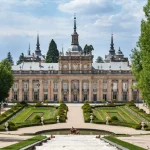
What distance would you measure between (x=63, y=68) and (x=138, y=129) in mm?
52009

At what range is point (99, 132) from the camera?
41.2 meters

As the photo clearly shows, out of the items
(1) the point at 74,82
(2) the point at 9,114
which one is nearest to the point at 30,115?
(2) the point at 9,114

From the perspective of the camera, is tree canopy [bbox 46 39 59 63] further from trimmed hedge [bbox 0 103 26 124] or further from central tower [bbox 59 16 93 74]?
trimmed hedge [bbox 0 103 26 124]

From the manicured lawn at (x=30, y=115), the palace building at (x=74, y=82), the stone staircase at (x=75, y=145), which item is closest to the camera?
the stone staircase at (x=75, y=145)

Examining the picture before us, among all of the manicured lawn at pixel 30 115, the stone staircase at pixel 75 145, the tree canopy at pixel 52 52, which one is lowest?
the stone staircase at pixel 75 145

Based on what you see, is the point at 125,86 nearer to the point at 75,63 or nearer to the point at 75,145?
the point at 75,63

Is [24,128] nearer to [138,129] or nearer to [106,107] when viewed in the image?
[138,129]

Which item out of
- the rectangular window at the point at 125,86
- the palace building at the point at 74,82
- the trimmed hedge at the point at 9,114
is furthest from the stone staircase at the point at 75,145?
the rectangular window at the point at 125,86

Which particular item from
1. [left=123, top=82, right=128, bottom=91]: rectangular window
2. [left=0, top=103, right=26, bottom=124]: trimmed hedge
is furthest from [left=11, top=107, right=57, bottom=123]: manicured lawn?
[left=123, top=82, right=128, bottom=91]: rectangular window

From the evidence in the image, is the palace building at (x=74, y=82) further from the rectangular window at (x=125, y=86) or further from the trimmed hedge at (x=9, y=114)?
the trimmed hedge at (x=9, y=114)

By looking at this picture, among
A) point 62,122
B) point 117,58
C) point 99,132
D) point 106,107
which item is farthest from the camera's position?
point 117,58

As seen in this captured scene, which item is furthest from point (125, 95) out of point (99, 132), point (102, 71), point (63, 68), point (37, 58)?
point (99, 132)

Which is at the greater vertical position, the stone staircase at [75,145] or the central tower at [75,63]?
the central tower at [75,63]

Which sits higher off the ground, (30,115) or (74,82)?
(74,82)
